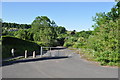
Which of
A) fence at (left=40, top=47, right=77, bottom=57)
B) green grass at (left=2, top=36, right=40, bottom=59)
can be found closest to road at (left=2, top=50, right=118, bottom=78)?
green grass at (left=2, top=36, right=40, bottom=59)

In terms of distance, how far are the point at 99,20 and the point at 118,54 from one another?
564cm

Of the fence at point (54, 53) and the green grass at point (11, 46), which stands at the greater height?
the green grass at point (11, 46)

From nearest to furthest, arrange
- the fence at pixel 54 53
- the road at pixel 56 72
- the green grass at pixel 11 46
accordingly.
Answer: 1. the road at pixel 56 72
2. the green grass at pixel 11 46
3. the fence at pixel 54 53

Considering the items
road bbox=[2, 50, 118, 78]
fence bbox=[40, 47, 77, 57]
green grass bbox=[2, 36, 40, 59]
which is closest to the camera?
road bbox=[2, 50, 118, 78]

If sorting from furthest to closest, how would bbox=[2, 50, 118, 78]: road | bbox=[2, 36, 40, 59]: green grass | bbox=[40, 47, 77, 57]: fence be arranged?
1. bbox=[40, 47, 77, 57]: fence
2. bbox=[2, 36, 40, 59]: green grass
3. bbox=[2, 50, 118, 78]: road

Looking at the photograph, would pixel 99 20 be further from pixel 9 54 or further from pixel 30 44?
pixel 30 44

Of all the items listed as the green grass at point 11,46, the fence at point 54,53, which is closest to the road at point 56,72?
the green grass at point 11,46

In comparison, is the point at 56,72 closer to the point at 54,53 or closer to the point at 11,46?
the point at 11,46

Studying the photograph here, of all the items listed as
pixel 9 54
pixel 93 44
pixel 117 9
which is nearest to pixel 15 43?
pixel 9 54

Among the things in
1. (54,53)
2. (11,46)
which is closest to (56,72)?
(11,46)

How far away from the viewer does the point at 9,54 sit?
715 inches

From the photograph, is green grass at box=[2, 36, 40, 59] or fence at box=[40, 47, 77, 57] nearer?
green grass at box=[2, 36, 40, 59]

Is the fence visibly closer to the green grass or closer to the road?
the green grass

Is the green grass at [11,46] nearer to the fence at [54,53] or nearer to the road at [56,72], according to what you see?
the fence at [54,53]
